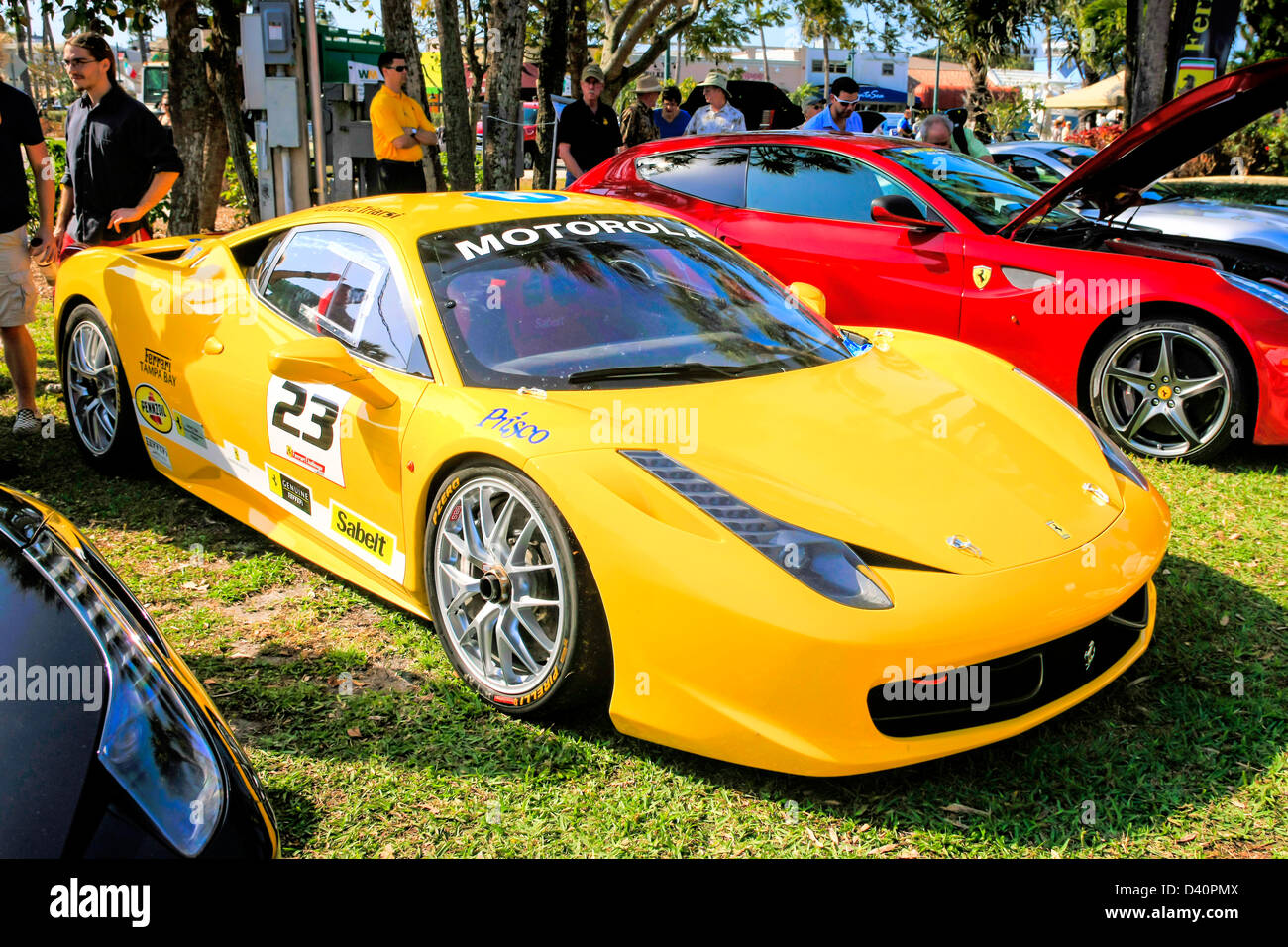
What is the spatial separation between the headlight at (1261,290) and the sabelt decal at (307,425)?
3.86 metres

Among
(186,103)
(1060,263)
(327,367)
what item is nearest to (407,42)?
(186,103)

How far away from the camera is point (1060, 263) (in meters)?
5.13

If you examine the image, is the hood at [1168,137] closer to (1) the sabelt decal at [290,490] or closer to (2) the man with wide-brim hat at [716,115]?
(1) the sabelt decal at [290,490]

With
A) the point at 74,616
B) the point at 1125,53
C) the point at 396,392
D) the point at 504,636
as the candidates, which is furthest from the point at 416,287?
the point at 1125,53

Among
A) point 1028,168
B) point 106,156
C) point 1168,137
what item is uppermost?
point 1028,168

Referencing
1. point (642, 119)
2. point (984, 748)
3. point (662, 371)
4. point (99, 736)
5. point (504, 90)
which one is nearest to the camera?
point (99, 736)

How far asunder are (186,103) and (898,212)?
7734 millimetres

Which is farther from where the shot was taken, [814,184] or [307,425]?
[814,184]

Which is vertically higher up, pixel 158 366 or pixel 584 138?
pixel 584 138

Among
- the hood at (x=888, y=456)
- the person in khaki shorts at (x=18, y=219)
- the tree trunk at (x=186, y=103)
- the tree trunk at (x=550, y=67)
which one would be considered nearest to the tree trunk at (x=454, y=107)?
the tree trunk at (x=550, y=67)

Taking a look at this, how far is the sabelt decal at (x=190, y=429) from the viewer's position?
13.3 feet

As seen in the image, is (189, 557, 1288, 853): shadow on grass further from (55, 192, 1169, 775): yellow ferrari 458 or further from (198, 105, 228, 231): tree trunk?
(198, 105, 228, 231): tree trunk

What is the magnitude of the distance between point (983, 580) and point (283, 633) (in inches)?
86.8

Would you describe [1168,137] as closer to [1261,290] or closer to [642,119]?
[1261,290]
